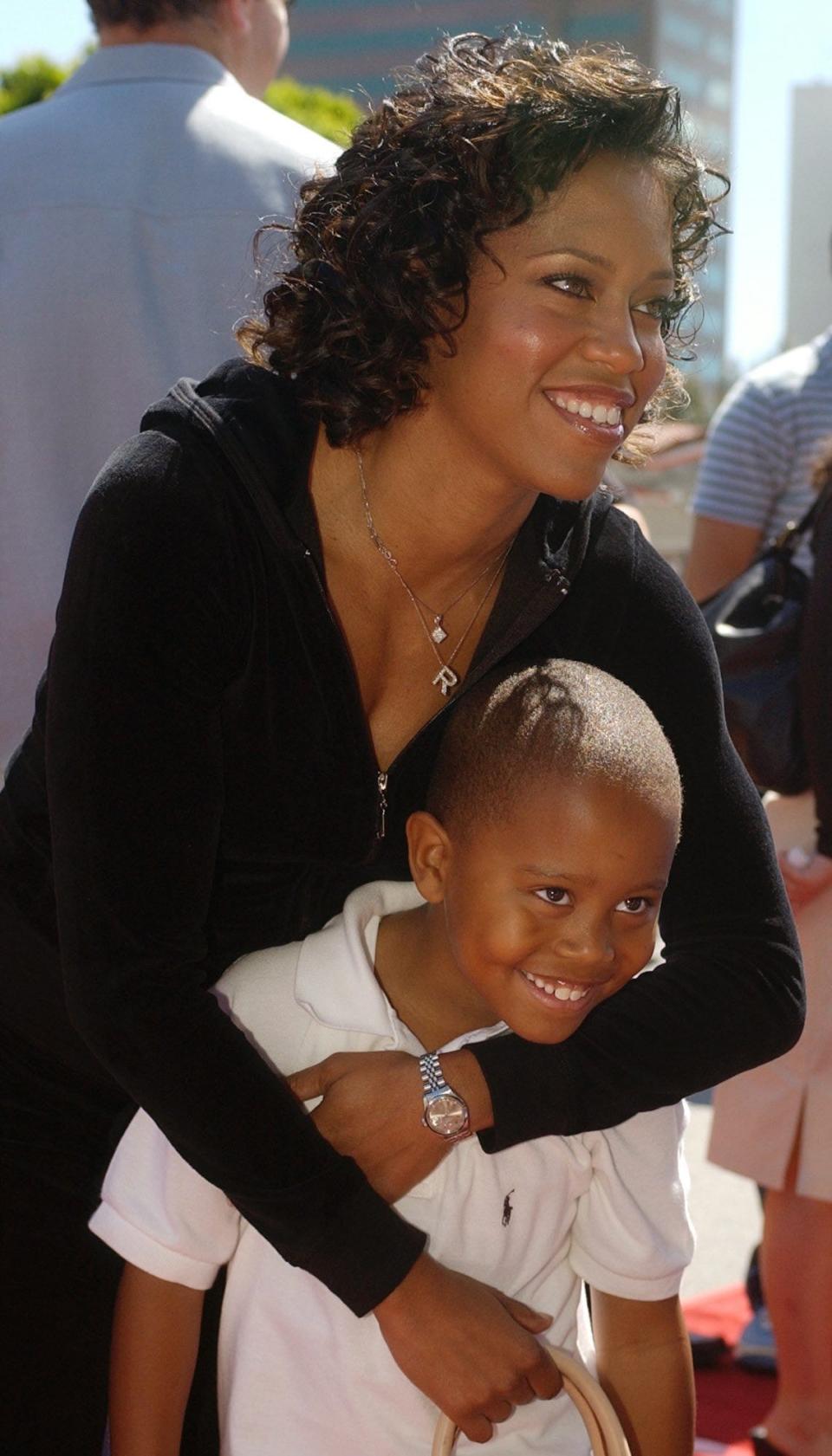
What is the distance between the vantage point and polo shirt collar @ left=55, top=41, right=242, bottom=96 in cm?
281

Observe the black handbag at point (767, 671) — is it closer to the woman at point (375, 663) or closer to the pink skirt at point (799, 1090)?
the pink skirt at point (799, 1090)

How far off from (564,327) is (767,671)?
5.05 feet

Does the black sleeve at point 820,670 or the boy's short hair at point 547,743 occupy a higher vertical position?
the boy's short hair at point 547,743

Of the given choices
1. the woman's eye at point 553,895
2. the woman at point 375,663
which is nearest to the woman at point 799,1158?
the woman at point 375,663

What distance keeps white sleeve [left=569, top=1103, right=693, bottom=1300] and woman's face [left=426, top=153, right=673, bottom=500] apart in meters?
0.69

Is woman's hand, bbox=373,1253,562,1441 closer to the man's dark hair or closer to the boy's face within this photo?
the boy's face

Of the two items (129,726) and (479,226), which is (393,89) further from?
(129,726)

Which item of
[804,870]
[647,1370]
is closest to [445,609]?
[647,1370]

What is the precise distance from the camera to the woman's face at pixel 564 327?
183 cm

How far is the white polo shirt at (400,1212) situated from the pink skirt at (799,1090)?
1.48m

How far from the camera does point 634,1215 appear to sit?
6.45 feet

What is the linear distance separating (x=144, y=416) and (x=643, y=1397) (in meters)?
1.16

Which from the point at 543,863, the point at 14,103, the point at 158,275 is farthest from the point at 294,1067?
the point at 14,103

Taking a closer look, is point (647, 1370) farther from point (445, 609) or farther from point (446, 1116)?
point (445, 609)
